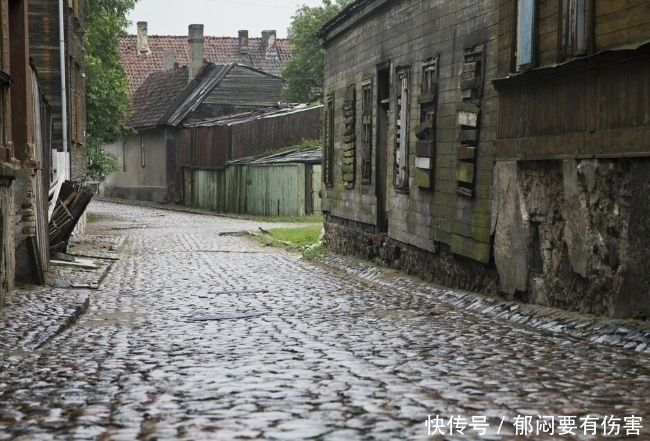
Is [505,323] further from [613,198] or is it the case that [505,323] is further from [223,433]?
[223,433]

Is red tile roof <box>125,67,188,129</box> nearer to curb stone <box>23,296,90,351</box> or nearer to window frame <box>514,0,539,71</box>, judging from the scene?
curb stone <box>23,296,90,351</box>

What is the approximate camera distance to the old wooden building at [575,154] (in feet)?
31.4

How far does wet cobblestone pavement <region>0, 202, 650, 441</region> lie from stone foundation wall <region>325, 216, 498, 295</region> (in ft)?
2.13

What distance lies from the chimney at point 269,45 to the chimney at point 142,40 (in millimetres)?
7178

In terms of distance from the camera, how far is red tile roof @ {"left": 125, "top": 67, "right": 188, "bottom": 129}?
5406 centimetres

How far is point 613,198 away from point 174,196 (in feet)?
140

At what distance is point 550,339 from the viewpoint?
9633 millimetres

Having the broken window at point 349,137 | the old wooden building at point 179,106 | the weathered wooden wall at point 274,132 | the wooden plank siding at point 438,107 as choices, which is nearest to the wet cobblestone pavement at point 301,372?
the wooden plank siding at point 438,107

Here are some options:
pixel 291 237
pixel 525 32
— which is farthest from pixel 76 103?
pixel 525 32

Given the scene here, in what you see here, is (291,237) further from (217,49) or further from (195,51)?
(217,49)

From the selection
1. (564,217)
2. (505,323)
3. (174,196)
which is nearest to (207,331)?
(505,323)

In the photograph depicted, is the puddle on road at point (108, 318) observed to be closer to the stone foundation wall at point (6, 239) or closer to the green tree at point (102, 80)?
the stone foundation wall at point (6, 239)

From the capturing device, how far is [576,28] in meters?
10.8

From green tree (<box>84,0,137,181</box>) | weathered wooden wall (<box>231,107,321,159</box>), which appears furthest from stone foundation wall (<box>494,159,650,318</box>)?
weathered wooden wall (<box>231,107,321,159</box>)
